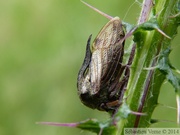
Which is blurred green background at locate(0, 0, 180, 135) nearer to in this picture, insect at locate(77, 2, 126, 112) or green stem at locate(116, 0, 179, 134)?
insect at locate(77, 2, 126, 112)

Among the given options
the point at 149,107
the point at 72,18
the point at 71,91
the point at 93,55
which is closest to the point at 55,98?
the point at 71,91

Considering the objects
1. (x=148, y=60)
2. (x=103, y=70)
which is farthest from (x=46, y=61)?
(x=148, y=60)

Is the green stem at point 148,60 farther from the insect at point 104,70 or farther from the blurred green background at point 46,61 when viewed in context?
the blurred green background at point 46,61

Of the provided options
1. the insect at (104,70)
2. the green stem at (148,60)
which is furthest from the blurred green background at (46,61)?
the green stem at (148,60)

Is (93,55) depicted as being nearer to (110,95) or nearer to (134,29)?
(110,95)

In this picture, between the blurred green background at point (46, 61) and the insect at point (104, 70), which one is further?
the blurred green background at point (46, 61)

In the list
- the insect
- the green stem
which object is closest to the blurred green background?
the insect

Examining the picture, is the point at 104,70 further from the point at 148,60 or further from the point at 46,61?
the point at 46,61
